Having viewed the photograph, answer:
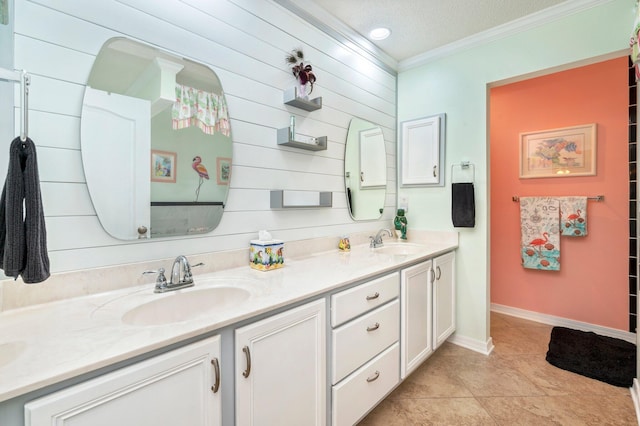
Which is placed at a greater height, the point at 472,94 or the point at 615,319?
the point at 472,94

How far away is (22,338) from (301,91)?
1730 mm

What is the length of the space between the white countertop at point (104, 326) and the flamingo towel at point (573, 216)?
→ 2449 millimetres

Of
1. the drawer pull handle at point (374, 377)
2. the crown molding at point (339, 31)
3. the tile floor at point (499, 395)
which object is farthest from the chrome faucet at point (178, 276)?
the crown molding at point (339, 31)

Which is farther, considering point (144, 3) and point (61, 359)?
point (144, 3)

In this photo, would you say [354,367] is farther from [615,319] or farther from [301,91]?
[615,319]

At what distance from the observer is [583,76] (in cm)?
285

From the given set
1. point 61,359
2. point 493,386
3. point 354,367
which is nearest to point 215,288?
point 61,359

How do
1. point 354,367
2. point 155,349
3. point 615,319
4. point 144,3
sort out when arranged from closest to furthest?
point 155,349, point 144,3, point 354,367, point 615,319

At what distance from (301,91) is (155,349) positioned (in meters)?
1.64

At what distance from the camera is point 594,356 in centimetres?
236

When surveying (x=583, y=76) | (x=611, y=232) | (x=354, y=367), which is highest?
(x=583, y=76)

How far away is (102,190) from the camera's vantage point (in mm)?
1217

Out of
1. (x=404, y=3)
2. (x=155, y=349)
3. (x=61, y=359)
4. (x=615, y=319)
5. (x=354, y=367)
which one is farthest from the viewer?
(x=615, y=319)

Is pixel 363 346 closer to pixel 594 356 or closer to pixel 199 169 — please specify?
pixel 199 169
